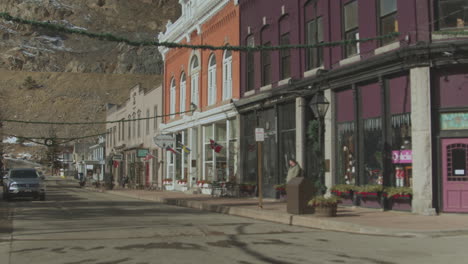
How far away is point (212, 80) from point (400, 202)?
17.7m

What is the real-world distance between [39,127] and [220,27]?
437 feet

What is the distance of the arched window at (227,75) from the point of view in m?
30.4

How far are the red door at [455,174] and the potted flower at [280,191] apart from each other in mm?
8586

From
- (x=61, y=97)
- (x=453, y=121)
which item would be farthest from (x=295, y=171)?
(x=61, y=97)

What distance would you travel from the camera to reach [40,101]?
566ft

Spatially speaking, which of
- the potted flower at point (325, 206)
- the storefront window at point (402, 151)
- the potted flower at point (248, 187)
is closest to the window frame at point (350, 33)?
the storefront window at point (402, 151)

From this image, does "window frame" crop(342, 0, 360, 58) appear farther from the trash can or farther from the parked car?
the parked car

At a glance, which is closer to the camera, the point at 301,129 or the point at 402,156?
the point at 402,156

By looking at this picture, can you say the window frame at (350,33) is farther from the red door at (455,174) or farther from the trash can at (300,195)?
the trash can at (300,195)

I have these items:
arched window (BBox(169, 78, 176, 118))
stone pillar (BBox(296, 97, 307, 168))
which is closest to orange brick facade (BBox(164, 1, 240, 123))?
arched window (BBox(169, 78, 176, 118))

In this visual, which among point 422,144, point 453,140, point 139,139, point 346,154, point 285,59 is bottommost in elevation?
point 346,154

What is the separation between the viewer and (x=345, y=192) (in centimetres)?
1958

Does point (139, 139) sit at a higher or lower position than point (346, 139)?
higher

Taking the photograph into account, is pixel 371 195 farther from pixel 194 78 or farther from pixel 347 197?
pixel 194 78
